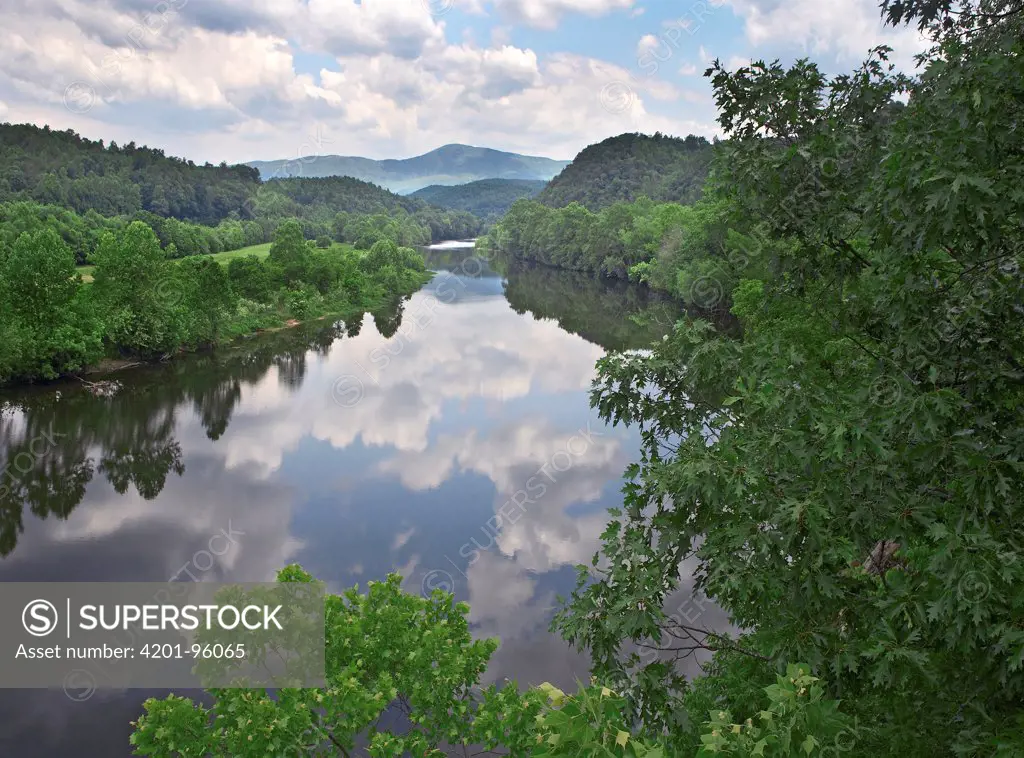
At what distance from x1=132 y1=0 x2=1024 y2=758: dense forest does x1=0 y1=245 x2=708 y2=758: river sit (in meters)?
2.27

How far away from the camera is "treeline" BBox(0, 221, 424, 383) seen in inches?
1567

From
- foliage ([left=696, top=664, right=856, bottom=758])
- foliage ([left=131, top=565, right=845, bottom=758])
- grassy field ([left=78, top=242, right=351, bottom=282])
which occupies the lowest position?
grassy field ([left=78, top=242, right=351, bottom=282])

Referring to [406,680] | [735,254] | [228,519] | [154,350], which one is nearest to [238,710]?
[406,680]

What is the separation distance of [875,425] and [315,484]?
2647 centimetres

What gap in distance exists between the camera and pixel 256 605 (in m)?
9.37

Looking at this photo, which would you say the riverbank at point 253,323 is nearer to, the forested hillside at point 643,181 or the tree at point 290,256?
the tree at point 290,256

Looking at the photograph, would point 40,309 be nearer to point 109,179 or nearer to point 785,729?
point 785,729

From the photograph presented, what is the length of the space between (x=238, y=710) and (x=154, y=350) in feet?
152

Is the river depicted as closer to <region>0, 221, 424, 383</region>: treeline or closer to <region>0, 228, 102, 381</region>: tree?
<region>0, 228, 102, 381</region>: tree

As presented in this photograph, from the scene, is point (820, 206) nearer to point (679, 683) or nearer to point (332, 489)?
point (679, 683)

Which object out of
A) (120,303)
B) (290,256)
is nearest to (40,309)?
(120,303)

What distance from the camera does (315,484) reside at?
98.4 ft

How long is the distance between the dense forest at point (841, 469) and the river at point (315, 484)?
2.27 meters

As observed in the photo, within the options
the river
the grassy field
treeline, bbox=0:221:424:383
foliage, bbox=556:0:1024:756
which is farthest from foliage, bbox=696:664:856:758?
the grassy field
